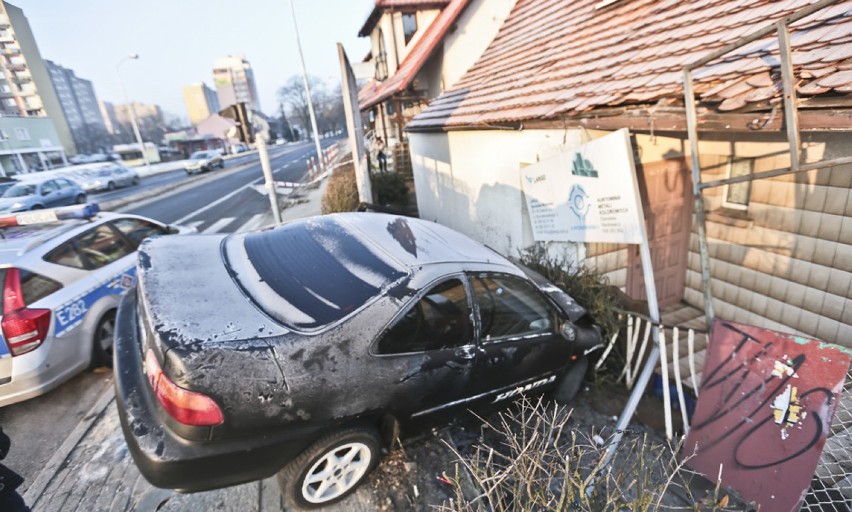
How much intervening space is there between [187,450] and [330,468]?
2.81 feet

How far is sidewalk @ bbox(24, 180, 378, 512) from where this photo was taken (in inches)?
101

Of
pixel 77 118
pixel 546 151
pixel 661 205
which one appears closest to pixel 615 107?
pixel 546 151

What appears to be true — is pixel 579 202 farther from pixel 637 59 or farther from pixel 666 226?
pixel 666 226

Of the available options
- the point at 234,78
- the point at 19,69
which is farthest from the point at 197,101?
the point at 19,69

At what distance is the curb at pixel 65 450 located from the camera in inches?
104

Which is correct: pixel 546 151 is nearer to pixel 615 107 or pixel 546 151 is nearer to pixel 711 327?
pixel 615 107

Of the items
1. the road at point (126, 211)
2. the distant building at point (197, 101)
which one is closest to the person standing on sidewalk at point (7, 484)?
the road at point (126, 211)

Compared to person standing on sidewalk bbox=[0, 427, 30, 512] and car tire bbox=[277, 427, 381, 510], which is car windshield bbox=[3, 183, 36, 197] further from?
car tire bbox=[277, 427, 381, 510]

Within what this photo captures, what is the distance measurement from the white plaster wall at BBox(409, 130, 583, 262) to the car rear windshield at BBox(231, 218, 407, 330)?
2.89 m

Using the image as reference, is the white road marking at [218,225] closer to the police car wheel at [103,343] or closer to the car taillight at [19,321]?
the police car wheel at [103,343]

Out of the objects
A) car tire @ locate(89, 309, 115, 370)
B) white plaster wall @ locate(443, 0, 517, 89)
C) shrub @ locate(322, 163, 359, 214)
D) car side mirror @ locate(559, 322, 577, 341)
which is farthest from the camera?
white plaster wall @ locate(443, 0, 517, 89)

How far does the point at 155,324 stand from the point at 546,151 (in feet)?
14.2

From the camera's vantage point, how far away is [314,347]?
222 cm

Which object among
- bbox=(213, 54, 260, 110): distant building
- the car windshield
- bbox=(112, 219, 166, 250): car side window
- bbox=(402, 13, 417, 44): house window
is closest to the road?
bbox=(112, 219, 166, 250): car side window
